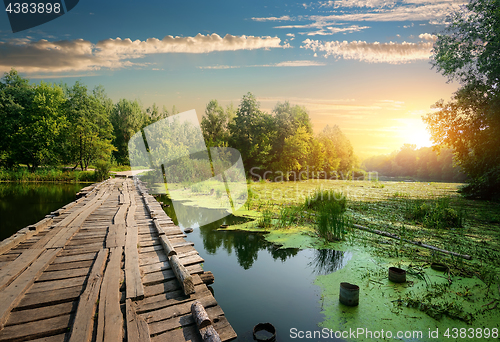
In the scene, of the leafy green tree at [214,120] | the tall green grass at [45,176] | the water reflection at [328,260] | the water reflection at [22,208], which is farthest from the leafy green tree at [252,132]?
the water reflection at [328,260]

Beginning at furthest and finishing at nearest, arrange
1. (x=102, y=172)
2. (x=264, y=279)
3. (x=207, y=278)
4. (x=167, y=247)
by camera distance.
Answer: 1. (x=102, y=172)
2. (x=264, y=279)
3. (x=167, y=247)
4. (x=207, y=278)

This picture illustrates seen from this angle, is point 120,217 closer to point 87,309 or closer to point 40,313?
point 40,313

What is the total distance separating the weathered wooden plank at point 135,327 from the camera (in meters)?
2.22

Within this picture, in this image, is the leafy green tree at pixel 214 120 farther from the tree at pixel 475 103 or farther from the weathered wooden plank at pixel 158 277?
the weathered wooden plank at pixel 158 277

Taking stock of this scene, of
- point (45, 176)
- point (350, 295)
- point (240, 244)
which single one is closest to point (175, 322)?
point (350, 295)

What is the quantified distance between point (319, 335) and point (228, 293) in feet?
5.84

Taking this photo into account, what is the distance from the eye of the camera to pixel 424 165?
2082 inches

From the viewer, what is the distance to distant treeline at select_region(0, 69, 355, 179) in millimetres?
25375

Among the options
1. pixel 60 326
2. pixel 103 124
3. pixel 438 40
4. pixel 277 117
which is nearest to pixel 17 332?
pixel 60 326

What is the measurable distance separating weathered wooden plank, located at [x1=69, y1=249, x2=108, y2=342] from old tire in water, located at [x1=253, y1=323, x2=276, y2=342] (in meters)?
1.94

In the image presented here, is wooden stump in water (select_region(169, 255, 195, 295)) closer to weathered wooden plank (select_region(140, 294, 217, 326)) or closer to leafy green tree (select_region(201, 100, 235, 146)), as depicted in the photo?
weathered wooden plank (select_region(140, 294, 217, 326))

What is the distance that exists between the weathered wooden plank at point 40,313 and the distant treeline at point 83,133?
22.4 meters

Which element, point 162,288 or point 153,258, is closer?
point 162,288

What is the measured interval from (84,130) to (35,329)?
96.9ft
